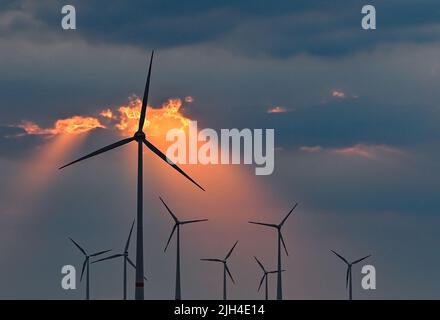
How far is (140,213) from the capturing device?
147625 millimetres
